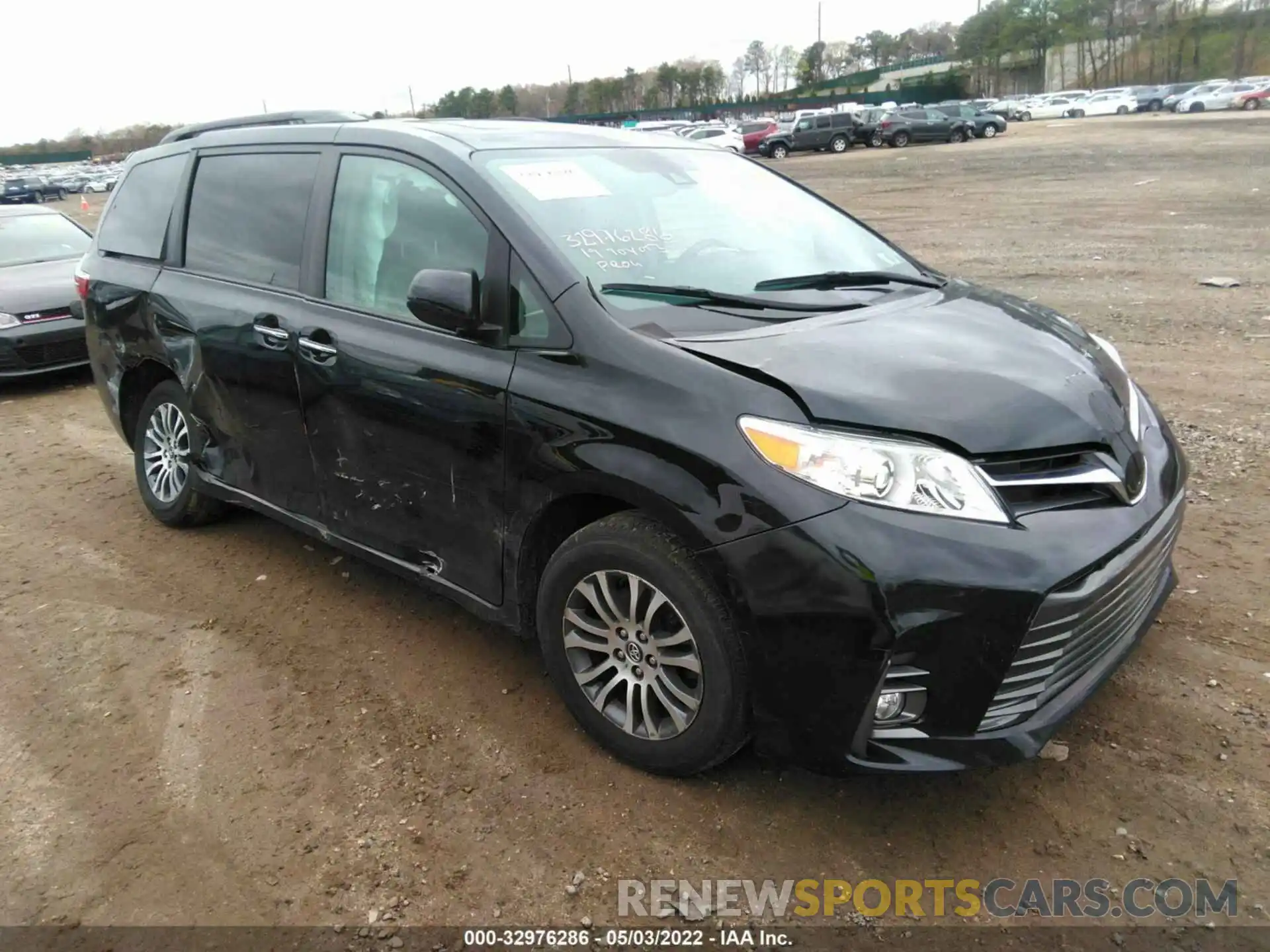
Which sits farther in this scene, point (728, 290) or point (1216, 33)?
point (1216, 33)

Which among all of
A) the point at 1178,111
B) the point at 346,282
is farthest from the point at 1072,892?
the point at 1178,111

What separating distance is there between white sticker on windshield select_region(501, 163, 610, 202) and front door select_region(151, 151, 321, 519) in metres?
1.01

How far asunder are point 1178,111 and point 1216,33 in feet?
149

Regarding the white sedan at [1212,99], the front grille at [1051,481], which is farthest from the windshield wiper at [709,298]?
the white sedan at [1212,99]

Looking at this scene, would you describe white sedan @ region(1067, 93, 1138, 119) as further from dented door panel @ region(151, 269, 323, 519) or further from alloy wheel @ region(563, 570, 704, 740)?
alloy wheel @ region(563, 570, 704, 740)

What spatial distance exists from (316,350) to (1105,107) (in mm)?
61690

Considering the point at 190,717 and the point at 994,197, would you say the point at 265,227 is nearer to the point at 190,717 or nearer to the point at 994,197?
the point at 190,717

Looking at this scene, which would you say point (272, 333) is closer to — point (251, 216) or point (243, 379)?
point (243, 379)

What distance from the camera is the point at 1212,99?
47938mm

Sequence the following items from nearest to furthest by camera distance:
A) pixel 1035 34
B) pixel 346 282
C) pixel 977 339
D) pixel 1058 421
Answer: pixel 1058 421, pixel 977 339, pixel 346 282, pixel 1035 34

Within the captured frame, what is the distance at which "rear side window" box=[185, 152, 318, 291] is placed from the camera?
372 cm

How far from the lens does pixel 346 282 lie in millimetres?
3506

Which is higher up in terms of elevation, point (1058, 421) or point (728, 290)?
point (728, 290)

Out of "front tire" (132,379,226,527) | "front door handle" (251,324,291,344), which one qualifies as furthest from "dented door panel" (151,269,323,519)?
"front tire" (132,379,226,527)
